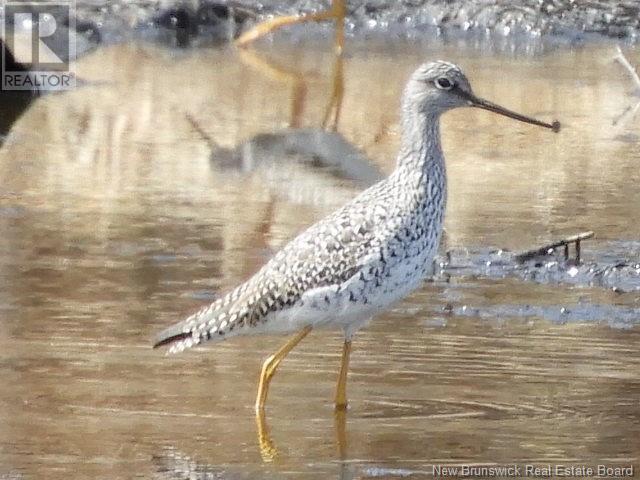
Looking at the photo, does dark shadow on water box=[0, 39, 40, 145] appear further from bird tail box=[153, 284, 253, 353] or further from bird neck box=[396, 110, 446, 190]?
bird tail box=[153, 284, 253, 353]

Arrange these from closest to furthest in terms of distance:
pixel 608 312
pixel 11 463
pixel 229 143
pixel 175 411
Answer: pixel 11 463 → pixel 175 411 → pixel 608 312 → pixel 229 143

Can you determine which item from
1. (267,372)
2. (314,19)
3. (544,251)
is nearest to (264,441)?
(267,372)

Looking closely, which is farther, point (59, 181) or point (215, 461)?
point (59, 181)

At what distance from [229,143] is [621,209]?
294 centimetres

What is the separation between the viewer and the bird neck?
19.9 ft

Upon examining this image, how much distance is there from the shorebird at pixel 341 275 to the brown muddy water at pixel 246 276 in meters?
0.27

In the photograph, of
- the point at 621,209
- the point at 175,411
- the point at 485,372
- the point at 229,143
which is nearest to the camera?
the point at 175,411

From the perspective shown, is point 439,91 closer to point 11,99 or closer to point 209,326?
point 209,326

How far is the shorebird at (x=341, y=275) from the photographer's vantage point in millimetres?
5809

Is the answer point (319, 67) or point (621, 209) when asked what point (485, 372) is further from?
point (319, 67)

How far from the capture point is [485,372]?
632 cm

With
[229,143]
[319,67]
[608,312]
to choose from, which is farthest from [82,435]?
[319,67]

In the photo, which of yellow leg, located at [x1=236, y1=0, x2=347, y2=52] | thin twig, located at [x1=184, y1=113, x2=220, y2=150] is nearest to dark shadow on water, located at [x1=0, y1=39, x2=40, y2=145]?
thin twig, located at [x1=184, y1=113, x2=220, y2=150]

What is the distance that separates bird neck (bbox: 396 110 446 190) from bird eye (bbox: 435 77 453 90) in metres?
0.11
